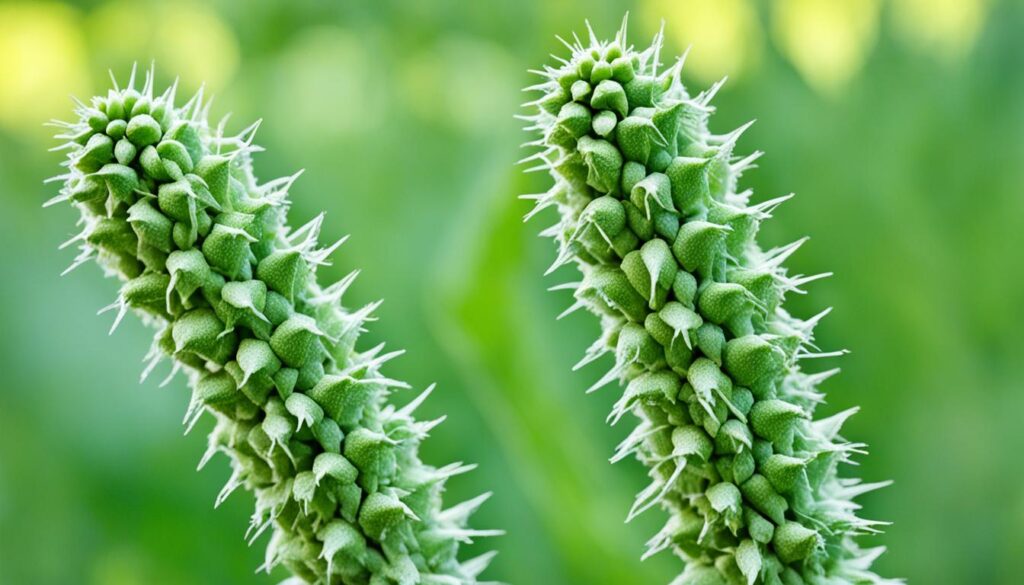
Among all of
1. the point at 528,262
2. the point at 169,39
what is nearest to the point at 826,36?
the point at 528,262

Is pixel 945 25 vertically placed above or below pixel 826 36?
below

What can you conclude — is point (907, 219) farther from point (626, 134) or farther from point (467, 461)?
point (626, 134)

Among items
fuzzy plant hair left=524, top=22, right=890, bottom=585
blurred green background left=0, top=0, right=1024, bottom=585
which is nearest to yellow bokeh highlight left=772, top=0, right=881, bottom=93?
blurred green background left=0, top=0, right=1024, bottom=585

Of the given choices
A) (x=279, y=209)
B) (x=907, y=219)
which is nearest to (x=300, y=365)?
(x=279, y=209)

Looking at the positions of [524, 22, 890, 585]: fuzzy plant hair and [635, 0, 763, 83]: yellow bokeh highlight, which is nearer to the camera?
[524, 22, 890, 585]: fuzzy plant hair

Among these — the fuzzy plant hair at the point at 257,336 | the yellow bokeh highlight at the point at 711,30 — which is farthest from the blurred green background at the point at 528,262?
the fuzzy plant hair at the point at 257,336

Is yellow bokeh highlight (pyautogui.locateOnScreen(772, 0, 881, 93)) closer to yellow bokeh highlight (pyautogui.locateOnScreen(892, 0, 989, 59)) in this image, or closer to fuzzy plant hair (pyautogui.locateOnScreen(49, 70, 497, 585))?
yellow bokeh highlight (pyautogui.locateOnScreen(892, 0, 989, 59))

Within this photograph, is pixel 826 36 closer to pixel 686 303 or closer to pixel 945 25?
pixel 945 25
